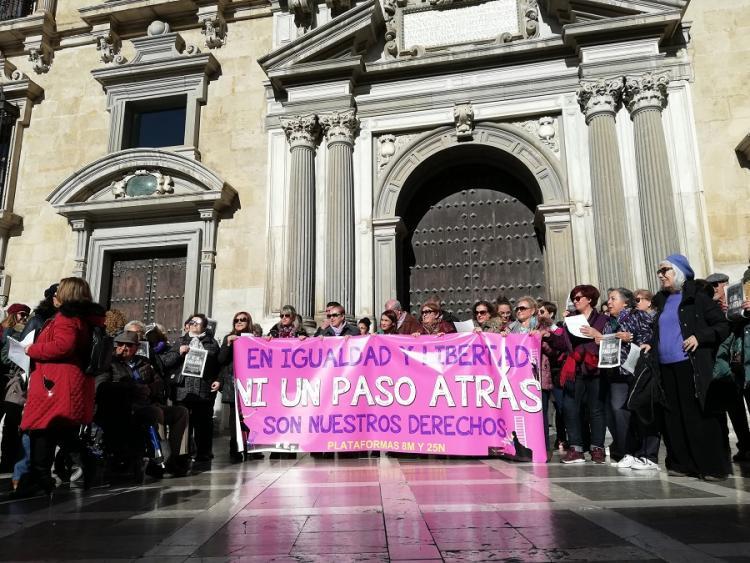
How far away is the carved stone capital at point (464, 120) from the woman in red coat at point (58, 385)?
8316 mm

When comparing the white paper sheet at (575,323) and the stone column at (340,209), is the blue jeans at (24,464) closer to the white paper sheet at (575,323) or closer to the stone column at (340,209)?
the white paper sheet at (575,323)

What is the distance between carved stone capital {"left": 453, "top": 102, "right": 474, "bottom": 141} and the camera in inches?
441

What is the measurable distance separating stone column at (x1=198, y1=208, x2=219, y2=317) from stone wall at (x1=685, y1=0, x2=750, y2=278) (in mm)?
9255

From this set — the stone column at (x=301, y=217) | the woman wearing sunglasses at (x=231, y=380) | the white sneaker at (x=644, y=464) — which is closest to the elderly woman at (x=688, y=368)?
the white sneaker at (x=644, y=464)

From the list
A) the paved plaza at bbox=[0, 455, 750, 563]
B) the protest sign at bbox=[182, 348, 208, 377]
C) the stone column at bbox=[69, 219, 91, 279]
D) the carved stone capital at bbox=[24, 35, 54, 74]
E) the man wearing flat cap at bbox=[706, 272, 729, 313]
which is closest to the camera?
the paved plaza at bbox=[0, 455, 750, 563]

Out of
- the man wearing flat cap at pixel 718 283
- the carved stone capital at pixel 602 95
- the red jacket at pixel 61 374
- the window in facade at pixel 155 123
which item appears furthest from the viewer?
the window in facade at pixel 155 123

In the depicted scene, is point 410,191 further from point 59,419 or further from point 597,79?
point 59,419

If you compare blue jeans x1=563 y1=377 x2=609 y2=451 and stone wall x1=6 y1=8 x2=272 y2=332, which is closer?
blue jeans x1=563 y1=377 x2=609 y2=451

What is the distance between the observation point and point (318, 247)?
11250 mm

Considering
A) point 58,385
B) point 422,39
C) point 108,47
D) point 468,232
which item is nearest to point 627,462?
point 58,385

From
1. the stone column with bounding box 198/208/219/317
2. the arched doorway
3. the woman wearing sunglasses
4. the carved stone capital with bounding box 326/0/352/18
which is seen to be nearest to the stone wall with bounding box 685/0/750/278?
the arched doorway

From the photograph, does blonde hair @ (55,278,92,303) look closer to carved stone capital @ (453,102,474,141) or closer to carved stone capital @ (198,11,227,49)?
carved stone capital @ (453,102,474,141)

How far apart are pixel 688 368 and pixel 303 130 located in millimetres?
8606

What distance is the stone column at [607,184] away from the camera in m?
9.69
